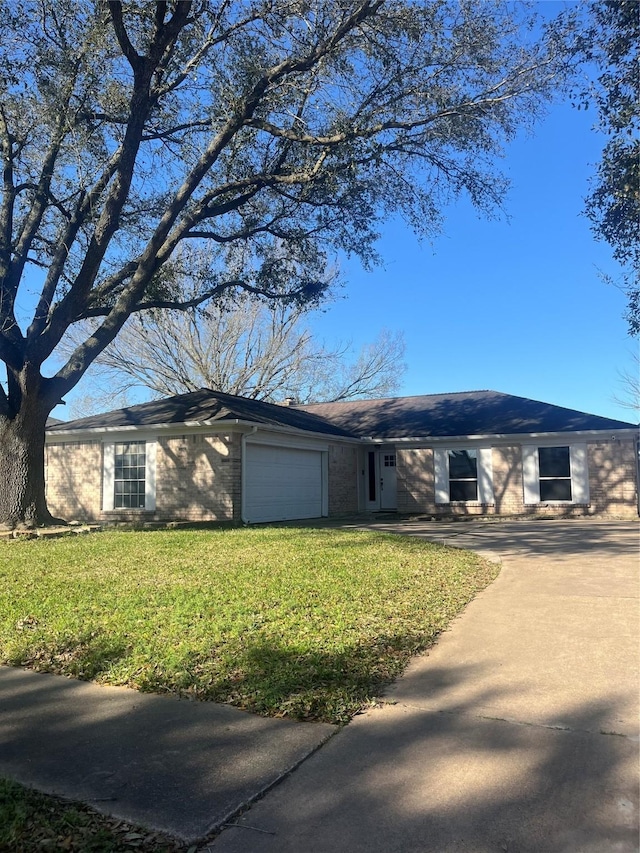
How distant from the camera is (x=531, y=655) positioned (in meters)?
4.77

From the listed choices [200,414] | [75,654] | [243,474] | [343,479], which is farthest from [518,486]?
[75,654]

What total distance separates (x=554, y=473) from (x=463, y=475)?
264 centimetres

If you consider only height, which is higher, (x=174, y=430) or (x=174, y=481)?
(x=174, y=430)

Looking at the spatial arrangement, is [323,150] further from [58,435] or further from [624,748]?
[624,748]

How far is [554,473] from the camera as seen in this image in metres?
17.9

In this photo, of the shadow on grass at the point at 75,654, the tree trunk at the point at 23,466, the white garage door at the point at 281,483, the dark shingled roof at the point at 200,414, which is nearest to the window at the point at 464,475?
the dark shingled roof at the point at 200,414

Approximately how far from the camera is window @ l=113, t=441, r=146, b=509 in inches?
661

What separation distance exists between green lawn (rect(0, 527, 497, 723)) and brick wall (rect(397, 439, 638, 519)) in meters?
9.53

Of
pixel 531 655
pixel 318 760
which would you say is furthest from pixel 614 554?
pixel 318 760

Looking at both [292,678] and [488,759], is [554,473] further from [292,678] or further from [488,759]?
[488,759]

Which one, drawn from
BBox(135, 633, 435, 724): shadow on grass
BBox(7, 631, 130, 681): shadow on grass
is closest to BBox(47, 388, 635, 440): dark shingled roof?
BBox(7, 631, 130, 681): shadow on grass

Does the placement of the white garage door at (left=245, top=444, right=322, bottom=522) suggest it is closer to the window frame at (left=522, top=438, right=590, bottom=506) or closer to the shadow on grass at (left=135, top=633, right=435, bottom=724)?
the window frame at (left=522, top=438, right=590, bottom=506)

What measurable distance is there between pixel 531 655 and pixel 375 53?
1093cm

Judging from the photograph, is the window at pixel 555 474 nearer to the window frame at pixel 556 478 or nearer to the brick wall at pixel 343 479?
the window frame at pixel 556 478
